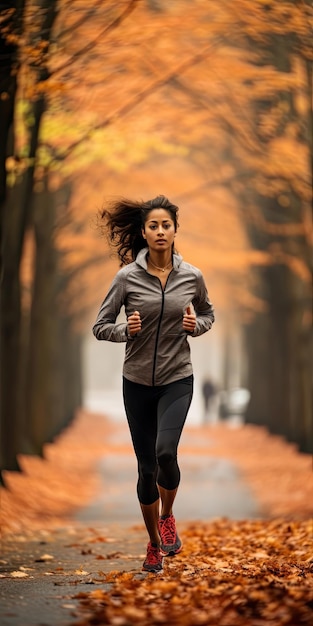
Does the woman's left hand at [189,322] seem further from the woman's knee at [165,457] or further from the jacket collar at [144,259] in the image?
the woman's knee at [165,457]

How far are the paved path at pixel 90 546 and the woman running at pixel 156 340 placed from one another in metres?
0.72

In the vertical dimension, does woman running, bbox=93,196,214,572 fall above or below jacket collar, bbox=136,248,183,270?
below

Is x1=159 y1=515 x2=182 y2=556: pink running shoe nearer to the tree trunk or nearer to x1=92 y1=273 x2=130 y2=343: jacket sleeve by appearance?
x1=92 y1=273 x2=130 y2=343: jacket sleeve

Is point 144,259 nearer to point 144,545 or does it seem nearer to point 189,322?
point 189,322

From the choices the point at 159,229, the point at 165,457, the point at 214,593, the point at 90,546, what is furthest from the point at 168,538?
the point at 90,546

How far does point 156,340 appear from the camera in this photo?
6.96m

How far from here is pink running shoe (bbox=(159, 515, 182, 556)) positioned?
23.9ft

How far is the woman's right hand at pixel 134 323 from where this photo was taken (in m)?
6.79

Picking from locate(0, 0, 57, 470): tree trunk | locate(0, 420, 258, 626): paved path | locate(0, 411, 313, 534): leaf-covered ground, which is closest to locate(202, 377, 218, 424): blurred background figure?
locate(0, 411, 313, 534): leaf-covered ground

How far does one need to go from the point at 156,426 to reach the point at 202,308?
818 mm

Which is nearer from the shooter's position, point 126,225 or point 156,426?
point 156,426

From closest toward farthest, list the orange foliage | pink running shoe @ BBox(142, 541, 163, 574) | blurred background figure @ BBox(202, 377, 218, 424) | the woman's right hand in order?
1. the woman's right hand
2. pink running shoe @ BBox(142, 541, 163, 574)
3. the orange foliage
4. blurred background figure @ BBox(202, 377, 218, 424)

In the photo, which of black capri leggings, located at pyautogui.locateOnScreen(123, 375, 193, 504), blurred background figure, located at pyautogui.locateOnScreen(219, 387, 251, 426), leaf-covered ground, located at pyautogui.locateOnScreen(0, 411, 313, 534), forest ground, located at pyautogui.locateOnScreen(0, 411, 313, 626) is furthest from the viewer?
blurred background figure, located at pyautogui.locateOnScreen(219, 387, 251, 426)

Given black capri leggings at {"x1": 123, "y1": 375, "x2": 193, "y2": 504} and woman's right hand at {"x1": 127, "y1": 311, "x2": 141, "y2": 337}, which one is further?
black capri leggings at {"x1": 123, "y1": 375, "x2": 193, "y2": 504}
